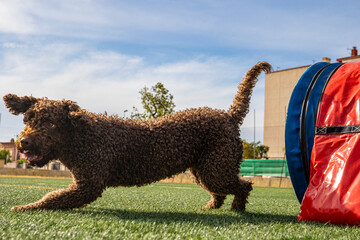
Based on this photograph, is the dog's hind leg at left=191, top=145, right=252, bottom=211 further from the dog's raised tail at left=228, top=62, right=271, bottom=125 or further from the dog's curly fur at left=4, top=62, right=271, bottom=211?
the dog's raised tail at left=228, top=62, right=271, bottom=125

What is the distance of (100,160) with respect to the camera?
351 cm

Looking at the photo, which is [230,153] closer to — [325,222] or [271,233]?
[325,222]

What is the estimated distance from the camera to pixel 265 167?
20172mm

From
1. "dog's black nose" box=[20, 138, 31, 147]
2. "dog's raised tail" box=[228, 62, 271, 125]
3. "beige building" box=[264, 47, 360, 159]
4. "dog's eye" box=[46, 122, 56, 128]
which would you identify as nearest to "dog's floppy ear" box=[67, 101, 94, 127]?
"dog's eye" box=[46, 122, 56, 128]

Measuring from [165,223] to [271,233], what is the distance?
30.1 inches

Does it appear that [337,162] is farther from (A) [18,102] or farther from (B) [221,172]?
(A) [18,102]

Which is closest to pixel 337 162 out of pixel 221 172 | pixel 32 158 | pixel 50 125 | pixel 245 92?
pixel 221 172

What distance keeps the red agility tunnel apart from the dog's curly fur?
83 cm

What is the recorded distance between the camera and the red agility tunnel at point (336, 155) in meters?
3.05

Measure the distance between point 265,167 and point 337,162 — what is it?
1736 centimetres

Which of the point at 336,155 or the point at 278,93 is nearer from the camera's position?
the point at 336,155

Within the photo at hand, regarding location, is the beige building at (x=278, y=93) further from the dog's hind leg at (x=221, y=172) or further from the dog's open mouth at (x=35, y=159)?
the dog's open mouth at (x=35, y=159)

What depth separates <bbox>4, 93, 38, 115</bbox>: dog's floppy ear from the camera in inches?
141

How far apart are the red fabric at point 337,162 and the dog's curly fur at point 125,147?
0.89 meters
